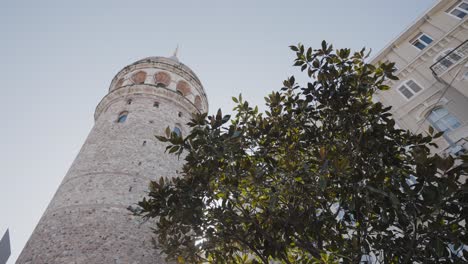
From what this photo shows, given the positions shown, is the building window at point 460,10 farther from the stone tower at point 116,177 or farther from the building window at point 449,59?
the stone tower at point 116,177

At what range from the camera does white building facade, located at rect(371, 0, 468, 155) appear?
1041 centimetres

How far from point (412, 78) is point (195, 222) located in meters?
12.5

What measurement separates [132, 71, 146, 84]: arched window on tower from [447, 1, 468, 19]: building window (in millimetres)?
18401

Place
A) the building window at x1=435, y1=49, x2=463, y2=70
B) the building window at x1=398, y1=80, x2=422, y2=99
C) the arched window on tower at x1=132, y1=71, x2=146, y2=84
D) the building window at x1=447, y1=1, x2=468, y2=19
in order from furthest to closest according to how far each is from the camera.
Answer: the arched window on tower at x1=132, y1=71, x2=146, y2=84 < the building window at x1=447, y1=1, x2=468, y2=19 < the building window at x1=398, y1=80, x2=422, y2=99 < the building window at x1=435, y1=49, x2=463, y2=70

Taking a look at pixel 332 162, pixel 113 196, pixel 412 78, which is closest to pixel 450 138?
pixel 412 78

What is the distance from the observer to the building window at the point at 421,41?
530 inches

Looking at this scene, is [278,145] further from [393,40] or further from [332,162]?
[393,40]

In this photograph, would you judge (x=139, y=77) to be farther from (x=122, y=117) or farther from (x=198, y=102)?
(x=198, y=102)

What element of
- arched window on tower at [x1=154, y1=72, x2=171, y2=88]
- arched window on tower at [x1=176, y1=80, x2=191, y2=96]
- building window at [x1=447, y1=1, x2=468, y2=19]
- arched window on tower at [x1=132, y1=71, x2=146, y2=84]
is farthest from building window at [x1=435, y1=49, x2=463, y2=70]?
arched window on tower at [x1=132, y1=71, x2=146, y2=84]

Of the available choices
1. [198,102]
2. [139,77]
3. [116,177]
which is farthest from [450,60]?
[139,77]

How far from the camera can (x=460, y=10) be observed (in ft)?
42.2

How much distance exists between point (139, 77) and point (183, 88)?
Answer: 3.25m

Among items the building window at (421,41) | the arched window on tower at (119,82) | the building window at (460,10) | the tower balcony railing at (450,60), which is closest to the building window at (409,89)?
the tower balcony railing at (450,60)

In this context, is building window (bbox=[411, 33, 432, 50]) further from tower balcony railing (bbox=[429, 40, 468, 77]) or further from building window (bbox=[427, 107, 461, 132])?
building window (bbox=[427, 107, 461, 132])
